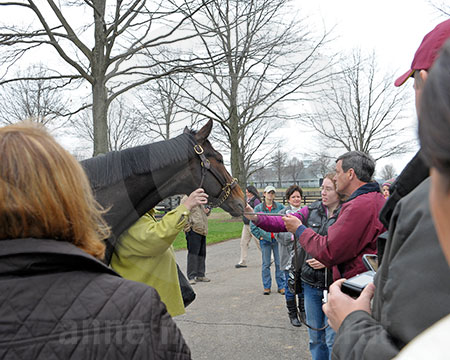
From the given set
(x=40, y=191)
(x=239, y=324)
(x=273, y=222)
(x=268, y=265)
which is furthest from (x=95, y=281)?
(x=268, y=265)

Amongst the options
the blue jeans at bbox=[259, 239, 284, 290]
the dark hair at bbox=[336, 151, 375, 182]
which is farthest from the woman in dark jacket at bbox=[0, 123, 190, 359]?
the blue jeans at bbox=[259, 239, 284, 290]

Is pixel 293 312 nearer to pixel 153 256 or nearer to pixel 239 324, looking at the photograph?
pixel 239 324

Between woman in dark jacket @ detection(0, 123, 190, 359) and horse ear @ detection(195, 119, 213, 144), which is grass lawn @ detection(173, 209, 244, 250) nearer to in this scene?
horse ear @ detection(195, 119, 213, 144)

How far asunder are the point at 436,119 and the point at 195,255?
7.56m

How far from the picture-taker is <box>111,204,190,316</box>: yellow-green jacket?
2.57m

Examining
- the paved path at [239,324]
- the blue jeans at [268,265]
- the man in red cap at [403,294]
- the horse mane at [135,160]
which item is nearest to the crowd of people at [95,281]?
the man in red cap at [403,294]

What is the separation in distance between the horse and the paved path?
2.09 m

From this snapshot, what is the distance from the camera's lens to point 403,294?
3.12 ft

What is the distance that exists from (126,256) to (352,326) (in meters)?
1.82

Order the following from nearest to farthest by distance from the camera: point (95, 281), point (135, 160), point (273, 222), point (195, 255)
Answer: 1. point (95, 281)
2. point (135, 160)
3. point (273, 222)
4. point (195, 255)

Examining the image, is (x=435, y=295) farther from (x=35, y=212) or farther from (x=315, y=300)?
(x=315, y=300)

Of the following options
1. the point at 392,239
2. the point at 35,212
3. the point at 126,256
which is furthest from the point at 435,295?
the point at 126,256

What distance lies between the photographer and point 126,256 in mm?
2621

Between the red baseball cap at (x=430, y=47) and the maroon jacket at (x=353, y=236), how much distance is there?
1.46 m
